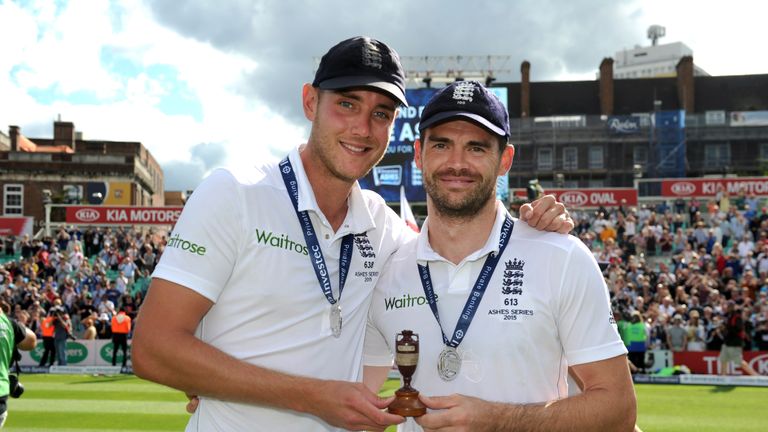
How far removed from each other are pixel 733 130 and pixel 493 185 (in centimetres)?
6232

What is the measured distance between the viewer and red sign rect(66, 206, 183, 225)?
33750 mm

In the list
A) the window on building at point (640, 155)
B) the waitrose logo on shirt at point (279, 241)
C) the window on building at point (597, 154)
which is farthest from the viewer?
the window on building at point (597, 154)

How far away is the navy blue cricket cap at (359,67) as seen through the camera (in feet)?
10.5

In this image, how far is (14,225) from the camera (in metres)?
33.4

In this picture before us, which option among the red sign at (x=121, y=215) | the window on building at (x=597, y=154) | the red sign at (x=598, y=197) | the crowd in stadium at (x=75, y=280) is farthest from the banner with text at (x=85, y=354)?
the window on building at (x=597, y=154)

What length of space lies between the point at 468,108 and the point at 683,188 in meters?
32.3

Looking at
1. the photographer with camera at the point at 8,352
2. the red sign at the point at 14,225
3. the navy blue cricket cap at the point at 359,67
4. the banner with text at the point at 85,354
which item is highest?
the red sign at the point at 14,225

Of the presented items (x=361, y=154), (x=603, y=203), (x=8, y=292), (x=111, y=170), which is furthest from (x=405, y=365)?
(x=111, y=170)

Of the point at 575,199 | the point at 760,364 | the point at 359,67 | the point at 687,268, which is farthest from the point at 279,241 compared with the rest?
the point at 575,199

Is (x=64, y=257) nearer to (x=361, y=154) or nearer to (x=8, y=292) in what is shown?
(x=8, y=292)

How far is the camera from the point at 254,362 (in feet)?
9.91

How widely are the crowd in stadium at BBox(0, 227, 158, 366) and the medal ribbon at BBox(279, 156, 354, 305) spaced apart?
18.6 metres

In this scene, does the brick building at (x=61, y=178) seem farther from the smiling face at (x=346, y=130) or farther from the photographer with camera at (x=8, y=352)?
the smiling face at (x=346, y=130)

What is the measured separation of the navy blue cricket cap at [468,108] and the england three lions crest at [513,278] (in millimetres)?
578
